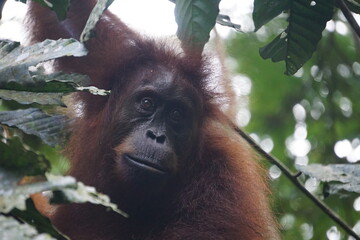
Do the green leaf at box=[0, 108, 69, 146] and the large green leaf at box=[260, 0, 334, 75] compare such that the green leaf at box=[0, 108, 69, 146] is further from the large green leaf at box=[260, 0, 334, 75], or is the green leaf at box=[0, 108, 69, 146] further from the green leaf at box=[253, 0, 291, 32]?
the large green leaf at box=[260, 0, 334, 75]

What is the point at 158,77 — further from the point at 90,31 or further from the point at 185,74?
the point at 90,31

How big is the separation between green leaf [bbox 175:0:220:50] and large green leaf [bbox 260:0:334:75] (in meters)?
0.61

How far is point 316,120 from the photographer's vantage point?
10.7m

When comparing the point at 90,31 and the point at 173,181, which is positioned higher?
the point at 90,31

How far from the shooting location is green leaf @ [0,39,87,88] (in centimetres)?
307

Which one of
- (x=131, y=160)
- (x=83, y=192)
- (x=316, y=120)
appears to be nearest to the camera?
(x=83, y=192)

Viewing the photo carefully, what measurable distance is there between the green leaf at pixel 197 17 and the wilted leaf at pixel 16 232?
7.79 feet

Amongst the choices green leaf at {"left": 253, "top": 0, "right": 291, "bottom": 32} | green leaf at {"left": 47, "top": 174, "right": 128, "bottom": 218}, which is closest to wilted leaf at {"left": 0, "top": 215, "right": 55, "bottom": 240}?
green leaf at {"left": 47, "top": 174, "right": 128, "bottom": 218}

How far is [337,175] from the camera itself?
4.65 metres

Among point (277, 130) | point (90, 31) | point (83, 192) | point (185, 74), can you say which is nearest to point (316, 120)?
point (277, 130)

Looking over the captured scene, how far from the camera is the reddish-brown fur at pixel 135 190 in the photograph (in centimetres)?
524

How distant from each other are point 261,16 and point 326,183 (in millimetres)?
1428

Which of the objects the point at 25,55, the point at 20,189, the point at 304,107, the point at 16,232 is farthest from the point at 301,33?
the point at 304,107

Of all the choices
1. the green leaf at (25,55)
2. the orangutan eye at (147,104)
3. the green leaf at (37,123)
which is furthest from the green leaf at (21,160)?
the orangutan eye at (147,104)
